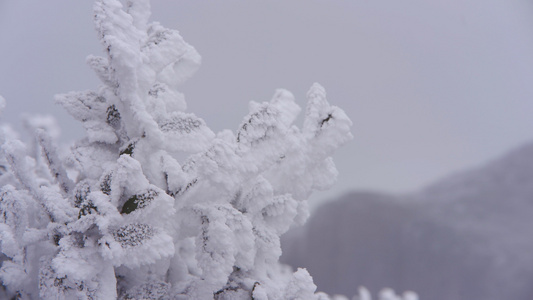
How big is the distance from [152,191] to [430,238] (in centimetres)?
241

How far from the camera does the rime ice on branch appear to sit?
300 millimetres

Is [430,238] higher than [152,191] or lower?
higher

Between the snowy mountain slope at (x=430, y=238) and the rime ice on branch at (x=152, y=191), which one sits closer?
the rime ice on branch at (x=152, y=191)

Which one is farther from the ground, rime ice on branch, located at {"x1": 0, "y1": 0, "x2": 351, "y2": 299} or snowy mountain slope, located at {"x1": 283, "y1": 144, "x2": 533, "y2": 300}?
snowy mountain slope, located at {"x1": 283, "y1": 144, "x2": 533, "y2": 300}

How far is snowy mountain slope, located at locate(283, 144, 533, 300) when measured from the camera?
231 cm

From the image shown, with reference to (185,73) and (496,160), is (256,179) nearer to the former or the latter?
(185,73)

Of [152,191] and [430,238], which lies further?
[430,238]

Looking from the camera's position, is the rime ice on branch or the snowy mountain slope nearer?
the rime ice on branch

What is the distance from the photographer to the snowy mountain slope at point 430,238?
91.0 inches

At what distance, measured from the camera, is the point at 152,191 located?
30 cm

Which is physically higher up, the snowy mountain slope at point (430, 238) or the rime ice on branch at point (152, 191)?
the snowy mountain slope at point (430, 238)

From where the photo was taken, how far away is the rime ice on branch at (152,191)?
0.30 meters

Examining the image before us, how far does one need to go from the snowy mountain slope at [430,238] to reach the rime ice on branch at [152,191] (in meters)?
1.96

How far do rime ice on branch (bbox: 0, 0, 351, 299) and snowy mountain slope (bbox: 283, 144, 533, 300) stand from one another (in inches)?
77.3
